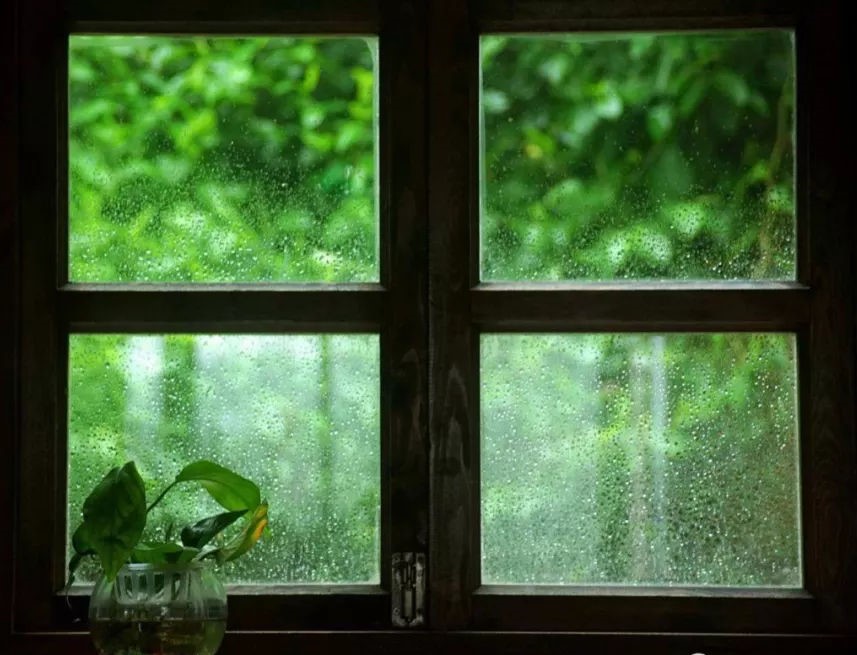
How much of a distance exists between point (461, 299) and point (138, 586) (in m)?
0.69

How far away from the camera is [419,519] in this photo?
86.1 inches

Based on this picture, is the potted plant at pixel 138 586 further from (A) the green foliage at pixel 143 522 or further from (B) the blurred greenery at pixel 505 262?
(B) the blurred greenery at pixel 505 262

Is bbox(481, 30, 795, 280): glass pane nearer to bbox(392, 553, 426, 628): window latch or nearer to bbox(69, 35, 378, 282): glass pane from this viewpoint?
bbox(69, 35, 378, 282): glass pane

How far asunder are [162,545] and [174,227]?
1.87 ft

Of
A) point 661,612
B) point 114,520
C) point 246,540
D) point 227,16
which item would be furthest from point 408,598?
point 227,16

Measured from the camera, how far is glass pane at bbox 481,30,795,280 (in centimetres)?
225

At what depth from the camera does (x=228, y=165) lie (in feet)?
7.48

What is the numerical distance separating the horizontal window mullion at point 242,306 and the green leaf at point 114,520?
1.22 feet

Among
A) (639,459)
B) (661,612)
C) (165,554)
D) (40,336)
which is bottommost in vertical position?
(661,612)

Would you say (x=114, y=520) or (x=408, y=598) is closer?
(x=114, y=520)

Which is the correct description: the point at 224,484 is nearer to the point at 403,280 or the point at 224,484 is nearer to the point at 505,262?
the point at 403,280

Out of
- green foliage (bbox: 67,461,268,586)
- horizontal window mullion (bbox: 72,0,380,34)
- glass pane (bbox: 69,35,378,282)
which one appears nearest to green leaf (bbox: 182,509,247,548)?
green foliage (bbox: 67,461,268,586)

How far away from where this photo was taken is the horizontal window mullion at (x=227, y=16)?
89.0 inches

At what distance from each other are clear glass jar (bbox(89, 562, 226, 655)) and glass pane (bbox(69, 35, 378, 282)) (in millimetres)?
547
